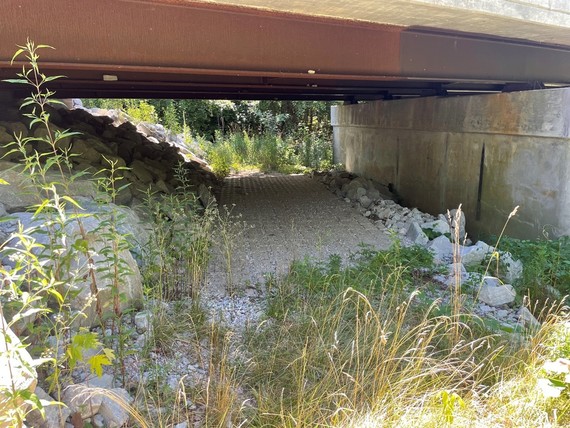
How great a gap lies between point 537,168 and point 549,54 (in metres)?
1.72

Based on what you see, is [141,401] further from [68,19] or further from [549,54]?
[549,54]

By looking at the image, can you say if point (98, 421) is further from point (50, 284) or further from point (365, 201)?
point (365, 201)

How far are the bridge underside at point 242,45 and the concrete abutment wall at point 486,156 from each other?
0.73 metres

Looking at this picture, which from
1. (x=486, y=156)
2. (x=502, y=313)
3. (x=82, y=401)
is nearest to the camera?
(x=82, y=401)

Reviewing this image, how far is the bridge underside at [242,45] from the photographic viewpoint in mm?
3508

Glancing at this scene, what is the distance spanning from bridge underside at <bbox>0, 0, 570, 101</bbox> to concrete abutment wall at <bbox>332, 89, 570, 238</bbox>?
2.40ft

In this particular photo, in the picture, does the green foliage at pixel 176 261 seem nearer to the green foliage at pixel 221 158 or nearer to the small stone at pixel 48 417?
the small stone at pixel 48 417

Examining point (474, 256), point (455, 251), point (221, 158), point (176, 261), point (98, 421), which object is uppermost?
point (455, 251)

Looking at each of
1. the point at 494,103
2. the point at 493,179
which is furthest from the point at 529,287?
the point at 494,103

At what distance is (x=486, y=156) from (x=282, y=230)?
11.1 feet

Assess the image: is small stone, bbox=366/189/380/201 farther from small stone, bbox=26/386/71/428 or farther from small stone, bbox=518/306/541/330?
small stone, bbox=26/386/71/428

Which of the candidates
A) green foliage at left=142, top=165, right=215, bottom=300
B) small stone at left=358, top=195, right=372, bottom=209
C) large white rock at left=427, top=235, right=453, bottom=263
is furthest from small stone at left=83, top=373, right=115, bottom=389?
small stone at left=358, top=195, right=372, bottom=209

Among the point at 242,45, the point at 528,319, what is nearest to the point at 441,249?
the point at 528,319

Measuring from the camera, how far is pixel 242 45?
409 cm
